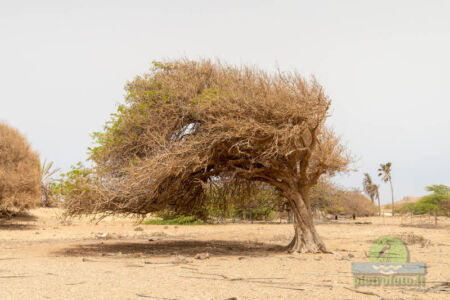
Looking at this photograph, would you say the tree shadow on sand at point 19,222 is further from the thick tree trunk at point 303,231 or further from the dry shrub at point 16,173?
the thick tree trunk at point 303,231

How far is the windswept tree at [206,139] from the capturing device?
42.3ft

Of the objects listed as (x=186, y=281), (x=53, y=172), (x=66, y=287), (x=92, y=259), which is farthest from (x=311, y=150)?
(x=53, y=172)

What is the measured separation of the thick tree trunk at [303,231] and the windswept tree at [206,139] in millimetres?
38

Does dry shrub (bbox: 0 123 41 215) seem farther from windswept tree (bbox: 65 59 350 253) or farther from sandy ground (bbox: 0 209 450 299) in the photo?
windswept tree (bbox: 65 59 350 253)

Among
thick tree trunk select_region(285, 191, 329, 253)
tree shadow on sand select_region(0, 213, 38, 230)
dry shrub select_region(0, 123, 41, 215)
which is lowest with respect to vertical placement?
tree shadow on sand select_region(0, 213, 38, 230)

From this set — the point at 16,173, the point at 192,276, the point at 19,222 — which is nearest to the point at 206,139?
the point at 192,276

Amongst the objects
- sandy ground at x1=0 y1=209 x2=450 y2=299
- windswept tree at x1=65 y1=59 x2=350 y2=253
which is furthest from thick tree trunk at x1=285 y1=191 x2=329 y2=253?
sandy ground at x1=0 y1=209 x2=450 y2=299

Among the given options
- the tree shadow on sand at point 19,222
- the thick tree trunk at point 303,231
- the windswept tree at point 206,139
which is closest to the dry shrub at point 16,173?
the tree shadow on sand at point 19,222

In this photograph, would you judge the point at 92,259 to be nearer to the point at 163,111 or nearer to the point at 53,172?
the point at 163,111

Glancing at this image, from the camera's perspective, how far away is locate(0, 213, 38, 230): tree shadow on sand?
30.4 metres

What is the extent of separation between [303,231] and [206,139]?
5.39m

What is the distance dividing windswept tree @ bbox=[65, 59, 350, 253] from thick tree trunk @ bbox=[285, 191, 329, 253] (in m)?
0.04

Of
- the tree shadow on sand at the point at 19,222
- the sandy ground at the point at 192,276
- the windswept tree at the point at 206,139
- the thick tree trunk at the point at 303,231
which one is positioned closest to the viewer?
the sandy ground at the point at 192,276

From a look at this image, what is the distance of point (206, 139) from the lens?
43.1 ft
